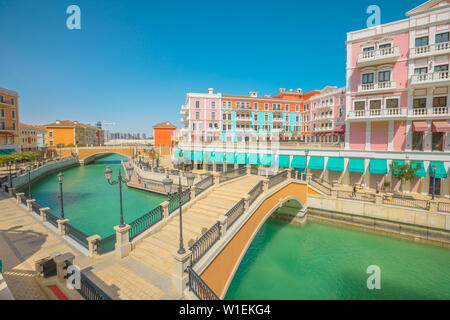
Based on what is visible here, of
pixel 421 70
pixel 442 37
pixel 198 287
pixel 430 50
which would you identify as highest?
pixel 442 37

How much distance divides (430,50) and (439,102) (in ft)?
16.4

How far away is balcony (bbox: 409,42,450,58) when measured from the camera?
60.6 ft

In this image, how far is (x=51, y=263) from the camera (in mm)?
7605

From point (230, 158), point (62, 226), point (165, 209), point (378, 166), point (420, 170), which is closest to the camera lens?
point (165, 209)

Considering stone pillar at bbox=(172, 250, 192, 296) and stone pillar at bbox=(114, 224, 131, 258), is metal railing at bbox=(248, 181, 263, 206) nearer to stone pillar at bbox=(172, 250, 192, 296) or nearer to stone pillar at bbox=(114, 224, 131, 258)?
stone pillar at bbox=(172, 250, 192, 296)

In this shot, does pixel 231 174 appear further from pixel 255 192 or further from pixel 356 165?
pixel 356 165

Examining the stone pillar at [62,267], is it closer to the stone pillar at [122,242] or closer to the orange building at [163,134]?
the stone pillar at [122,242]

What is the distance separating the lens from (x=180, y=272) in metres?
6.92

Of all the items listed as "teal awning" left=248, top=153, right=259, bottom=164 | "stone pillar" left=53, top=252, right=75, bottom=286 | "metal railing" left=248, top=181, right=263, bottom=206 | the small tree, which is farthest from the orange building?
"stone pillar" left=53, top=252, right=75, bottom=286

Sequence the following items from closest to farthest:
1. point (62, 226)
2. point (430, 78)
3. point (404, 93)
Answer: point (62, 226) → point (430, 78) → point (404, 93)

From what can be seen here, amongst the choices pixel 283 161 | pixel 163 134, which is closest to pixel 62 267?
pixel 283 161

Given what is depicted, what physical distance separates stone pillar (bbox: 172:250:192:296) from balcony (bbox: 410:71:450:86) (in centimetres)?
2538

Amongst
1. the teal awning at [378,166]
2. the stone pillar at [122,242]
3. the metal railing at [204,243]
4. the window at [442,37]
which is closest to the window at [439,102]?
the window at [442,37]
